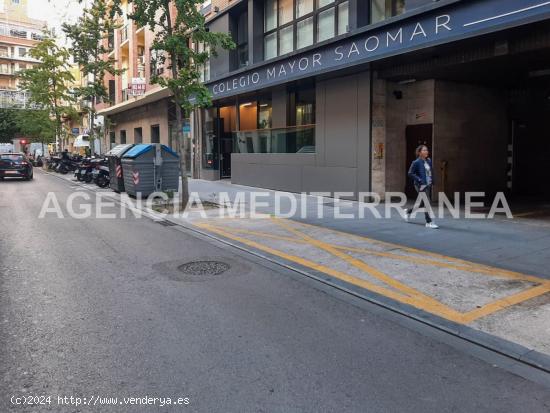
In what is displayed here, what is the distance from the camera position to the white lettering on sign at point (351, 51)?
1041 cm

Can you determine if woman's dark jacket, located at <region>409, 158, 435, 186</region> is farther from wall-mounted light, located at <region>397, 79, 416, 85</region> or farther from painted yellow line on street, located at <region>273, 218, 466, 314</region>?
wall-mounted light, located at <region>397, 79, 416, 85</region>

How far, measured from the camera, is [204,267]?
709 cm

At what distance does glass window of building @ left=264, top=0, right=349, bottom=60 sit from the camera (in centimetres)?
1494

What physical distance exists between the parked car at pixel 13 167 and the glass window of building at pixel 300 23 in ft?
50.7

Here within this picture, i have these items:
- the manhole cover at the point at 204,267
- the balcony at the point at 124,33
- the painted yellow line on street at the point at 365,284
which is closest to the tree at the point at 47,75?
the balcony at the point at 124,33

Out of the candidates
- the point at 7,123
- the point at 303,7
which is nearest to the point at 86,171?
the point at 303,7

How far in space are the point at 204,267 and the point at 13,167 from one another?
897 inches

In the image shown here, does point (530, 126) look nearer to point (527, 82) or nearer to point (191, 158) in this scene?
point (527, 82)

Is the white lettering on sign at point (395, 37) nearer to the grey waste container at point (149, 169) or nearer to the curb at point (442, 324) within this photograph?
the curb at point (442, 324)

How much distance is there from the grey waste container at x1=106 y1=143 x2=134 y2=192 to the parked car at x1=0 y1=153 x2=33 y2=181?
9.58m

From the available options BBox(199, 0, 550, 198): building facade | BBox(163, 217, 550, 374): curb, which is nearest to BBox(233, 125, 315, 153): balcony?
BBox(199, 0, 550, 198): building facade

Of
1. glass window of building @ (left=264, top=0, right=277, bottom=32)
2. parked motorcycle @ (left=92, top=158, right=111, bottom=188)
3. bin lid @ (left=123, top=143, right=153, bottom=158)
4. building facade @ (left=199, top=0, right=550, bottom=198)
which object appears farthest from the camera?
parked motorcycle @ (left=92, top=158, right=111, bottom=188)

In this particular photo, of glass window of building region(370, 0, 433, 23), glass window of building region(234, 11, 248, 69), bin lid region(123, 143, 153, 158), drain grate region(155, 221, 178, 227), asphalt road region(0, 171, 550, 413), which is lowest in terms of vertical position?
asphalt road region(0, 171, 550, 413)

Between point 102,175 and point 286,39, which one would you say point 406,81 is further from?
point 102,175
